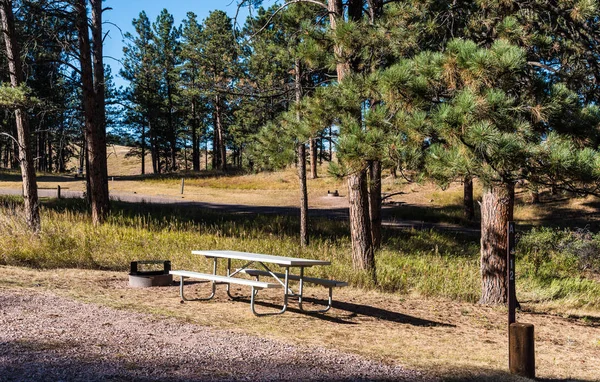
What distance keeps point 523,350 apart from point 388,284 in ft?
14.5

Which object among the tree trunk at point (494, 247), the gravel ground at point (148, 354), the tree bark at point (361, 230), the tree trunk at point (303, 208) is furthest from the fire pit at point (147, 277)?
the tree trunk at point (494, 247)

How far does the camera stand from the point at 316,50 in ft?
28.5

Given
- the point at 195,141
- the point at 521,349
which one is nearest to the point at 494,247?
the point at 521,349

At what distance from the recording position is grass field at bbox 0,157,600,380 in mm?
6340

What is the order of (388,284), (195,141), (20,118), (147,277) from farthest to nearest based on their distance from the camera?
(195,141) < (20,118) < (388,284) < (147,277)

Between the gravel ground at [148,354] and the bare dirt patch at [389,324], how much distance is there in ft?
1.26

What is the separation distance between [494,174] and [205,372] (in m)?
4.01

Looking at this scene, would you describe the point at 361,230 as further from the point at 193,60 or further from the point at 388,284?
the point at 193,60

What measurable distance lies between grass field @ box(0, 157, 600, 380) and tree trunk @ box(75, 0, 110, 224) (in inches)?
25.3

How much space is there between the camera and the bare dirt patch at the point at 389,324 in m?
5.82

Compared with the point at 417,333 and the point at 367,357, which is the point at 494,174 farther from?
the point at 367,357

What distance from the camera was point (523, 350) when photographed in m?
5.32

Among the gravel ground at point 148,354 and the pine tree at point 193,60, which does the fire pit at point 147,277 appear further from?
the pine tree at point 193,60

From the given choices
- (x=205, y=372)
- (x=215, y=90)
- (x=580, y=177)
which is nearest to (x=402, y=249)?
(x=215, y=90)
